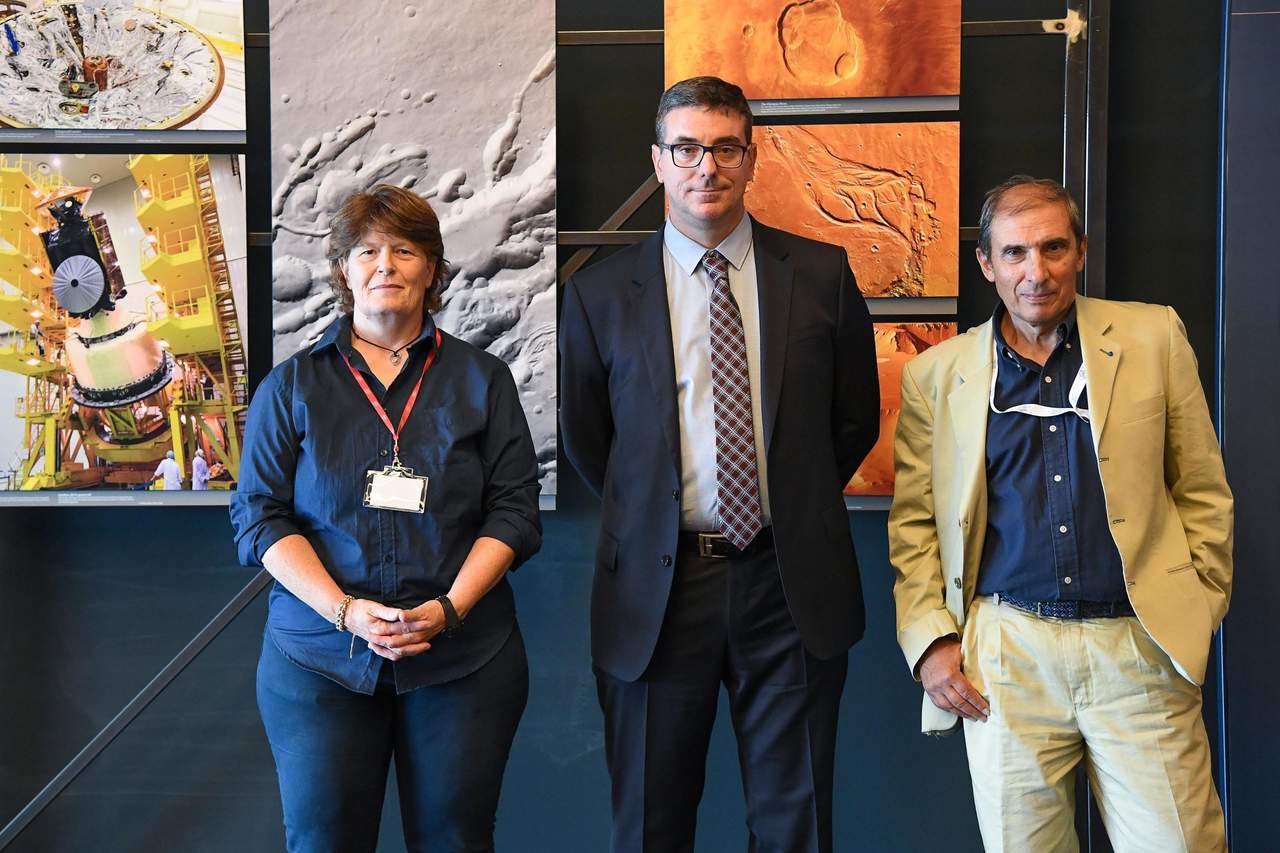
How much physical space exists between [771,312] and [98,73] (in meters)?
2.02

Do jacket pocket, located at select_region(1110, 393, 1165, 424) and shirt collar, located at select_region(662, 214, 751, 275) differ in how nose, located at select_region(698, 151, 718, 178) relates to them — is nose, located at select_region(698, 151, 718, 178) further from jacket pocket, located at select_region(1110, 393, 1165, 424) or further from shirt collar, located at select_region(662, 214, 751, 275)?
jacket pocket, located at select_region(1110, 393, 1165, 424)

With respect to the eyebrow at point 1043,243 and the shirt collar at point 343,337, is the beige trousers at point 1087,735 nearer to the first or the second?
the eyebrow at point 1043,243

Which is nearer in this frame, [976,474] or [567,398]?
[976,474]

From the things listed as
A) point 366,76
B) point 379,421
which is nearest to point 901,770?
point 379,421

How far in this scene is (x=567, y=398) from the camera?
210cm

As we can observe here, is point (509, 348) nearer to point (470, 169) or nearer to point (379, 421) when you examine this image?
point (470, 169)

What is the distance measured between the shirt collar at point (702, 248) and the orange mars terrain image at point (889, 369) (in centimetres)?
78

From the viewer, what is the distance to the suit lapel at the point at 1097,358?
1822 mm

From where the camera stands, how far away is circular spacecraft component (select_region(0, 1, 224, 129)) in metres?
2.74

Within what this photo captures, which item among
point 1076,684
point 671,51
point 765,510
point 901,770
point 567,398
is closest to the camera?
point 1076,684

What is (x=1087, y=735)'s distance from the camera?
1.86 metres

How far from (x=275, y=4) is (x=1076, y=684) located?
251 cm

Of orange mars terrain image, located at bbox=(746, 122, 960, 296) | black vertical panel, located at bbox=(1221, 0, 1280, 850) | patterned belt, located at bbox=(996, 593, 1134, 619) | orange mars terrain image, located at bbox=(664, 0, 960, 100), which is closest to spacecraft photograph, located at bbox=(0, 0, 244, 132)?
orange mars terrain image, located at bbox=(664, 0, 960, 100)

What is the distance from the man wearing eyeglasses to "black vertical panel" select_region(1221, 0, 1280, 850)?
4.04ft
